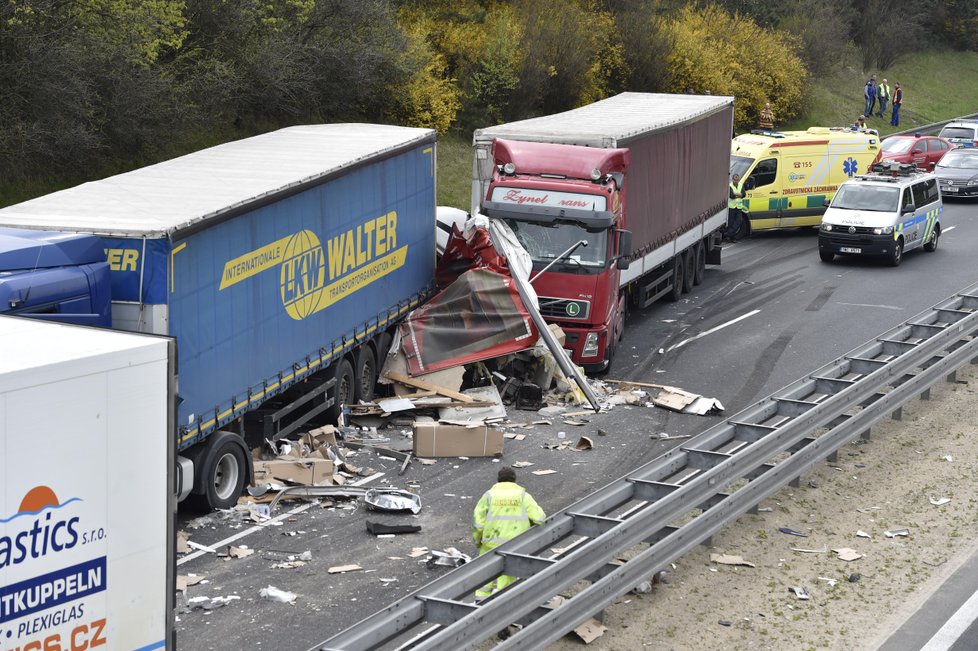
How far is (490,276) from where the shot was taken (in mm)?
17750

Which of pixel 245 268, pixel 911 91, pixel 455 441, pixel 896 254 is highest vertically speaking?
pixel 911 91

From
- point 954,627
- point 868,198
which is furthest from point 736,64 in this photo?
point 954,627

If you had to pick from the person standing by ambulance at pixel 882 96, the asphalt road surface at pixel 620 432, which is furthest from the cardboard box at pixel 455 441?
the person standing by ambulance at pixel 882 96

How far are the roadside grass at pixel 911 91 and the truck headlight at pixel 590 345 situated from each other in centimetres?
3248

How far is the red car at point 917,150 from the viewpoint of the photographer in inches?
1592

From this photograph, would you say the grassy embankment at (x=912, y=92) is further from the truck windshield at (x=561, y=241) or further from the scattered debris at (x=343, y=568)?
the scattered debris at (x=343, y=568)

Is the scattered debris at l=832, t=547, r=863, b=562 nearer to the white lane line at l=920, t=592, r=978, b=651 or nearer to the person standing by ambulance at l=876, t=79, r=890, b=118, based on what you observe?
the white lane line at l=920, t=592, r=978, b=651

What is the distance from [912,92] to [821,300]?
38.0m

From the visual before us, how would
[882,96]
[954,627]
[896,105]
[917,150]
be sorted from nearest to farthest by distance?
1. [954,627]
2. [917,150]
3. [896,105]
4. [882,96]

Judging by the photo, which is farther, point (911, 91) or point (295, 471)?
point (911, 91)

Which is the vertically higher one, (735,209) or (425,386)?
(735,209)

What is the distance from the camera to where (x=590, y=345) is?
741 inches

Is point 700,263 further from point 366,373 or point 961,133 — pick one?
point 961,133

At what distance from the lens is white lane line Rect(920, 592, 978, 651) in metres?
10.1
